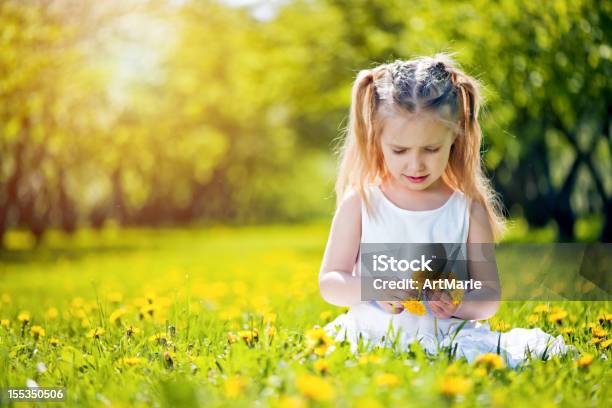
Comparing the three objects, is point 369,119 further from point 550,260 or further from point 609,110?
point 609,110

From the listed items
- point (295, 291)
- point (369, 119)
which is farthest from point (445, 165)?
point (295, 291)

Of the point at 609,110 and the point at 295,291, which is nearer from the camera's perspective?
the point at 295,291

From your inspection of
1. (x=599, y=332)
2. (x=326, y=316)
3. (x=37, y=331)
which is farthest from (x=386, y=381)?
(x=37, y=331)

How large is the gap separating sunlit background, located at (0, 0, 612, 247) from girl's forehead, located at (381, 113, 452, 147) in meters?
1.91

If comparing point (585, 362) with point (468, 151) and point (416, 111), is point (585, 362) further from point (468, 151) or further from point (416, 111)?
point (416, 111)

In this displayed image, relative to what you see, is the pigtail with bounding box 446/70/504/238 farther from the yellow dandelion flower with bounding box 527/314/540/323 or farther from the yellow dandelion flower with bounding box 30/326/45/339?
the yellow dandelion flower with bounding box 30/326/45/339

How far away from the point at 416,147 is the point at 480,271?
25.3 inches

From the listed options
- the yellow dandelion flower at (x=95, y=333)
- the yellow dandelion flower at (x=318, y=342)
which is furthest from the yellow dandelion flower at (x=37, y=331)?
the yellow dandelion flower at (x=318, y=342)

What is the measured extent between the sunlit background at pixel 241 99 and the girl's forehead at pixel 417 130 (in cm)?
191

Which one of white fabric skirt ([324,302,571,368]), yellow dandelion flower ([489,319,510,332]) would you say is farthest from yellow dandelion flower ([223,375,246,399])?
yellow dandelion flower ([489,319,510,332])

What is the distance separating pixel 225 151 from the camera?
2631 cm

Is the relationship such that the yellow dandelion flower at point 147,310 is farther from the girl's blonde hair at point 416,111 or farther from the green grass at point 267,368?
the girl's blonde hair at point 416,111

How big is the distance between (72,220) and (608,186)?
575 inches

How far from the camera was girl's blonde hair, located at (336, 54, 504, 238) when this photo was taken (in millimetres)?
2807
